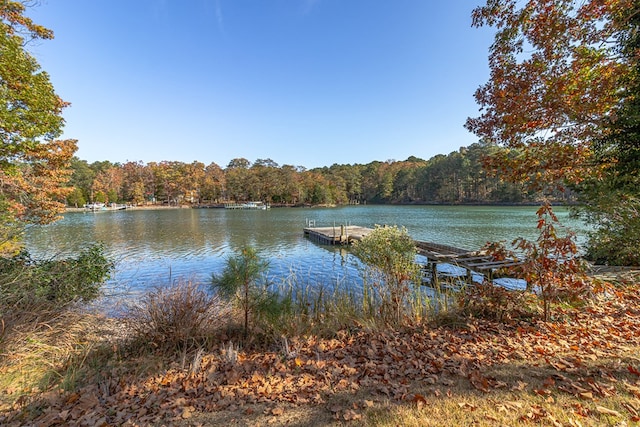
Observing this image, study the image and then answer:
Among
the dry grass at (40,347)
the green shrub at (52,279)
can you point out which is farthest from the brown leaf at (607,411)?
the green shrub at (52,279)

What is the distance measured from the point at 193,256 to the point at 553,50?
1708cm

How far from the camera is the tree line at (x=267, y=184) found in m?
68.1

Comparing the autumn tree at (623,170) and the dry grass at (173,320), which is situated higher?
the autumn tree at (623,170)

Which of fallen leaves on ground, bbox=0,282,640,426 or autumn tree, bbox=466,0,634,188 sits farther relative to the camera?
autumn tree, bbox=466,0,634,188

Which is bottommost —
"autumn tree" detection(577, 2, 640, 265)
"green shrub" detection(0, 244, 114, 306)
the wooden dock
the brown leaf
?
the wooden dock

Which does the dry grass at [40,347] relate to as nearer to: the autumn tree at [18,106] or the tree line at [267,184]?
the autumn tree at [18,106]

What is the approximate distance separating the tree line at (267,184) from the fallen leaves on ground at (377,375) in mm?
69789

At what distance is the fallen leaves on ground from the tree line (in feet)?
229

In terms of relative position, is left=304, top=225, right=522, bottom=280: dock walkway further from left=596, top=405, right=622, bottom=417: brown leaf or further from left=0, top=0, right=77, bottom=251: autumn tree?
left=0, top=0, right=77, bottom=251: autumn tree

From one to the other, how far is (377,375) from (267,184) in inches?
3045

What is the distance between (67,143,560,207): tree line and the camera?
68125mm

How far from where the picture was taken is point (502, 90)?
5.80 m

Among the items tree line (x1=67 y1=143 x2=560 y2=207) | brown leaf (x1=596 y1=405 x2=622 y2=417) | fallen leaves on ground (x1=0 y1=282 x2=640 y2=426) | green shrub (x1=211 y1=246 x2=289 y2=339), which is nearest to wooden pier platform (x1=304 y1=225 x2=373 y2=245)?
green shrub (x1=211 y1=246 x2=289 y2=339)

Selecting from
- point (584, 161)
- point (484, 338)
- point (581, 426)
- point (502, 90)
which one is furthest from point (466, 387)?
point (584, 161)
